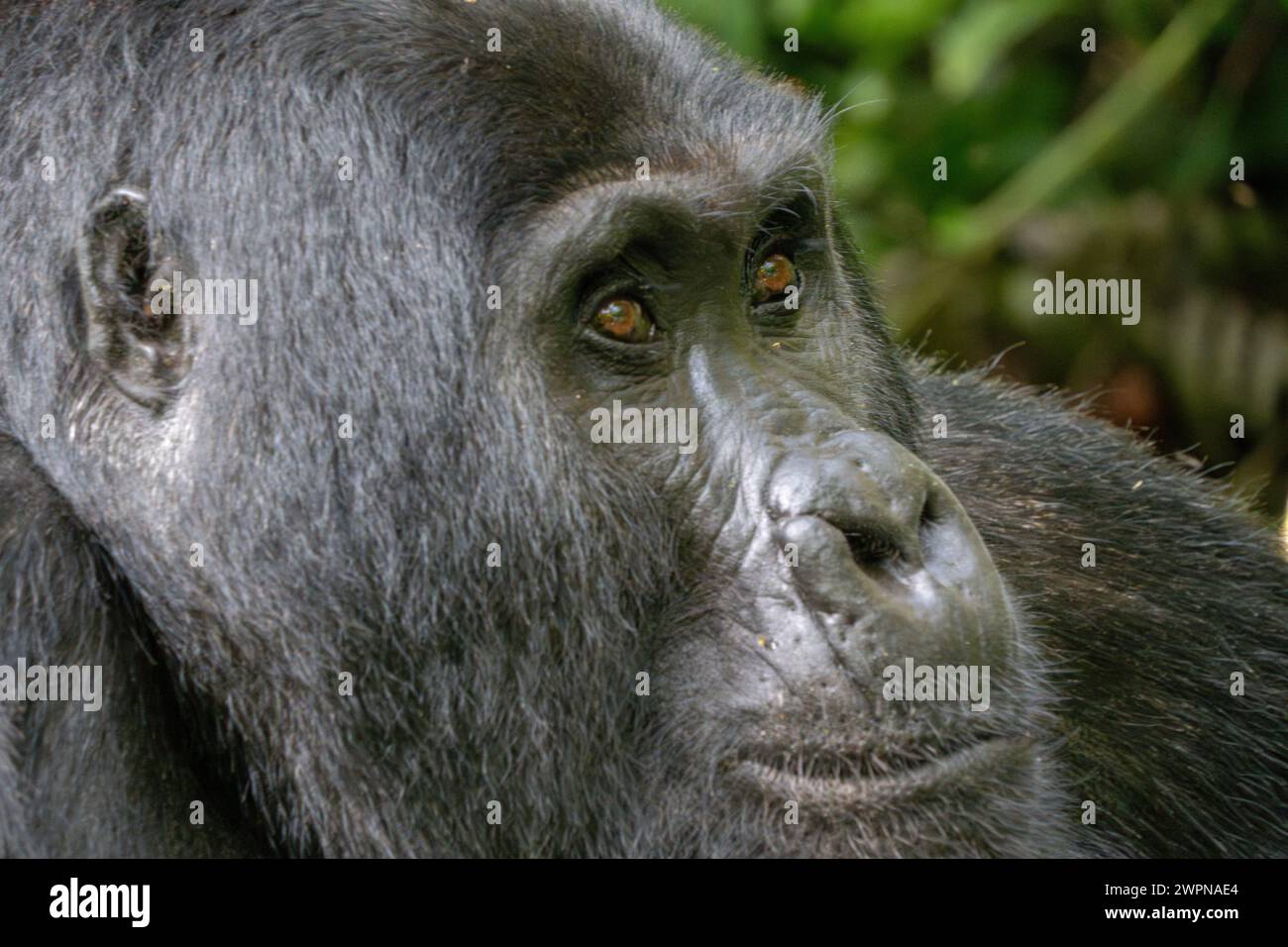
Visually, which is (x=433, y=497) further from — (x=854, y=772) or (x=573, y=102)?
(x=854, y=772)

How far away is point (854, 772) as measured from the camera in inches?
133

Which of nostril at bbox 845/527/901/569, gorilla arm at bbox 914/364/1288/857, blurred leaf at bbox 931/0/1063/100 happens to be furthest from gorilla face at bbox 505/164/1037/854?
blurred leaf at bbox 931/0/1063/100

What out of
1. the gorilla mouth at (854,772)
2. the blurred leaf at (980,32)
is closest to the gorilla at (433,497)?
the gorilla mouth at (854,772)

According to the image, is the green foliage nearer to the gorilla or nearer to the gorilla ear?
the gorilla

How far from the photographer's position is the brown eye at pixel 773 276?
12.7 ft

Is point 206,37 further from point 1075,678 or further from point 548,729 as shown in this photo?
point 1075,678

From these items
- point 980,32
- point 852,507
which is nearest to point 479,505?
point 852,507

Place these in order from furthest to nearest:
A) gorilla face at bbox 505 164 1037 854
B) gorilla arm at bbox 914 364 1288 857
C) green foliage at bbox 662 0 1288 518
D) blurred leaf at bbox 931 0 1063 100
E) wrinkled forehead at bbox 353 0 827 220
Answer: green foliage at bbox 662 0 1288 518, blurred leaf at bbox 931 0 1063 100, gorilla arm at bbox 914 364 1288 857, wrinkled forehead at bbox 353 0 827 220, gorilla face at bbox 505 164 1037 854

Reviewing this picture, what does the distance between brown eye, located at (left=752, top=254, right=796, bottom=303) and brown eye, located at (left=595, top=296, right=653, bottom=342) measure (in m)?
0.42

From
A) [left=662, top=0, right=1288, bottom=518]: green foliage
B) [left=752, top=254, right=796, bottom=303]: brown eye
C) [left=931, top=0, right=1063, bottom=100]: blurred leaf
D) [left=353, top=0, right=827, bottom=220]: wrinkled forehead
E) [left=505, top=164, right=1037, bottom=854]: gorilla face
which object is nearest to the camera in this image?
[left=505, top=164, right=1037, bottom=854]: gorilla face

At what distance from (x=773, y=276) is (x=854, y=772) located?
1202 millimetres

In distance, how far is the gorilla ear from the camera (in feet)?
11.4

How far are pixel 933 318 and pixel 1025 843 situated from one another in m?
5.62

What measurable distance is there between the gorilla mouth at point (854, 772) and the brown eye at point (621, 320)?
91 cm
